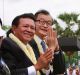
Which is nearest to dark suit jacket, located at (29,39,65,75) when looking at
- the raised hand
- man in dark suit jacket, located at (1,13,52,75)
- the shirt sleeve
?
man in dark suit jacket, located at (1,13,52,75)

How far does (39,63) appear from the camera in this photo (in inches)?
162

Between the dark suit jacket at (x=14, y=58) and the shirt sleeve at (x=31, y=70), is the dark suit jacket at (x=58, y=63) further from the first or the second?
the shirt sleeve at (x=31, y=70)

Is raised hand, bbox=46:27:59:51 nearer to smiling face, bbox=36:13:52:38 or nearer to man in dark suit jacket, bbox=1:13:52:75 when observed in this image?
man in dark suit jacket, bbox=1:13:52:75

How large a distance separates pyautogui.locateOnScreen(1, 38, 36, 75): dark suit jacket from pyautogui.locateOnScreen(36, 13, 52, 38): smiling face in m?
0.60

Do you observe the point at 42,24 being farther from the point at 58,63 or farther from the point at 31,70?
the point at 31,70

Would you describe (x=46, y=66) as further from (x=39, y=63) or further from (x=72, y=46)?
(x=72, y=46)

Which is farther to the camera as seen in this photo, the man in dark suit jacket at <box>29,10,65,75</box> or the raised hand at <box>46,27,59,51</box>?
the man in dark suit jacket at <box>29,10,65,75</box>

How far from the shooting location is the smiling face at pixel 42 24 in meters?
4.82

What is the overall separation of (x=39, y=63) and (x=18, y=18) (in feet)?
2.06

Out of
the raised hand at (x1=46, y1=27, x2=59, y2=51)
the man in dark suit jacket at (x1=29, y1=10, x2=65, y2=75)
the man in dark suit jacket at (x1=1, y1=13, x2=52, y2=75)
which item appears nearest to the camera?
the man in dark suit jacket at (x1=1, y1=13, x2=52, y2=75)

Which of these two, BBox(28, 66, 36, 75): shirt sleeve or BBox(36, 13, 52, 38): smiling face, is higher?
BBox(36, 13, 52, 38): smiling face

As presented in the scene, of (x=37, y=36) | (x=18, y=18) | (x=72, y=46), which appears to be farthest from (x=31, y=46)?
(x=72, y=46)

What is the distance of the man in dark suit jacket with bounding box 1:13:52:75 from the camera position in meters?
4.13

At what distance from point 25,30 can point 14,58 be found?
1.13 feet
